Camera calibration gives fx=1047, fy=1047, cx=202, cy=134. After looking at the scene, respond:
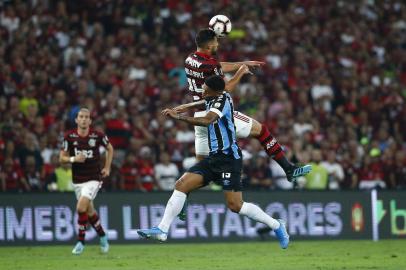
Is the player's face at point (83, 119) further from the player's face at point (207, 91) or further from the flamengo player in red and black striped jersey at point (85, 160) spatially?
the player's face at point (207, 91)

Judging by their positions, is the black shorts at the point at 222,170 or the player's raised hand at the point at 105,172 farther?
the player's raised hand at the point at 105,172

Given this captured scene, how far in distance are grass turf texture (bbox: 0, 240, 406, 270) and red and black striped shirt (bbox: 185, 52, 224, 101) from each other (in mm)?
2556

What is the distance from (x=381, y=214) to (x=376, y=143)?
12.0 feet

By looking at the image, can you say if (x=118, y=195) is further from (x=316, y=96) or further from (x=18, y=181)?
(x=316, y=96)

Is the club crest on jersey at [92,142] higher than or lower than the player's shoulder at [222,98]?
lower

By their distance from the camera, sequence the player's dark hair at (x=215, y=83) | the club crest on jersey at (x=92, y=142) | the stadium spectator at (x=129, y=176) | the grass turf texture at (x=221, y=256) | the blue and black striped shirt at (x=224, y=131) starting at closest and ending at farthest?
the player's dark hair at (x=215, y=83), the blue and black striped shirt at (x=224, y=131), the grass turf texture at (x=221, y=256), the club crest on jersey at (x=92, y=142), the stadium spectator at (x=129, y=176)

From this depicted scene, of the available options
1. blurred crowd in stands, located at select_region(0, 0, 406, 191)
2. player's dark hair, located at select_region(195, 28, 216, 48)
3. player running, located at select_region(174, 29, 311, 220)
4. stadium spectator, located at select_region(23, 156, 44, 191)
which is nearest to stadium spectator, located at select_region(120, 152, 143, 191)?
blurred crowd in stands, located at select_region(0, 0, 406, 191)

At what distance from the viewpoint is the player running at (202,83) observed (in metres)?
14.4

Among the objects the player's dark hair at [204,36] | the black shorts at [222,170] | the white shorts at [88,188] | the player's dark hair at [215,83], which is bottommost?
the white shorts at [88,188]

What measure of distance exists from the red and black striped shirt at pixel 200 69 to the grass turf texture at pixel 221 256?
256cm

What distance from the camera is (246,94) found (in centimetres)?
2472

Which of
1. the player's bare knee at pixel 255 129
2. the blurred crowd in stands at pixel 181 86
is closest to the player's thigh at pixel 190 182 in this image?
the player's bare knee at pixel 255 129

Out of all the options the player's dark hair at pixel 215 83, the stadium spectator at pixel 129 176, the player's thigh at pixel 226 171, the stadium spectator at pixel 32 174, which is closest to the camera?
the player's dark hair at pixel 215 83

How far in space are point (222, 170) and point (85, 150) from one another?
4287 mm
